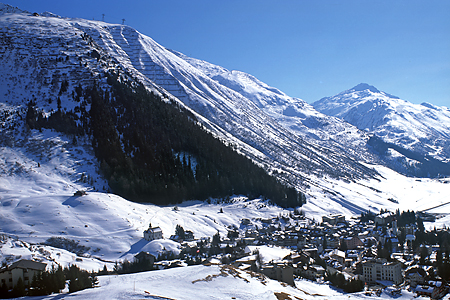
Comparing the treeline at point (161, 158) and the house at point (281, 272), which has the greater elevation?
the treeline at point (161, 158)

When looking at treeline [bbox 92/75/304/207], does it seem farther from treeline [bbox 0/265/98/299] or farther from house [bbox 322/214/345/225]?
treeline [bbox 0/265/98/299]

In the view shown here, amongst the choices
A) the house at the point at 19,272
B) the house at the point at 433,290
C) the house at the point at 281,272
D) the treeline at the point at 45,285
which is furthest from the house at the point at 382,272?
the house at the point at 19,272

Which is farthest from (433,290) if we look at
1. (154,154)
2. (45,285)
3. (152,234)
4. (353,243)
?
(154,154)

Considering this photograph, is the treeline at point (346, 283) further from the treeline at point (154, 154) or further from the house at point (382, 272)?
the treeline at point (154, 154)

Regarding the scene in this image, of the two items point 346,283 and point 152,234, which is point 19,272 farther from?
point 346,283

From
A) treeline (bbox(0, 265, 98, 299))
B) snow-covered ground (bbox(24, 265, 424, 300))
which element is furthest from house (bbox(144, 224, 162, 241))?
treeline (bbox(0, 265, 98, 299))
